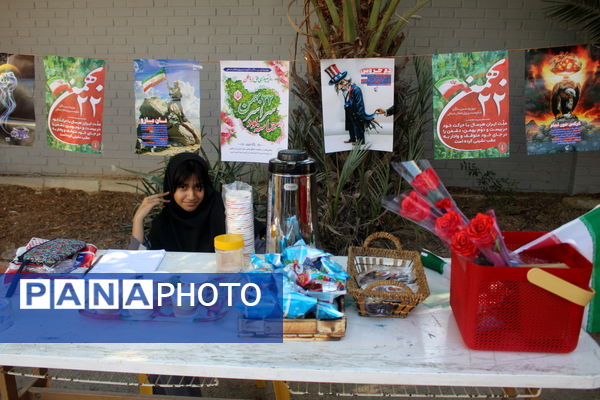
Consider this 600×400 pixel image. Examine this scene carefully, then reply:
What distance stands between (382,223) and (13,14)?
574 centimetres

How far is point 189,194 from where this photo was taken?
115 inches

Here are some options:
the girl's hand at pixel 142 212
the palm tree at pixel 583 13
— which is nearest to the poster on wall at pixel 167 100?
the girl's hand at pixel 142 212

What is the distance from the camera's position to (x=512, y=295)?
1558 millimetres

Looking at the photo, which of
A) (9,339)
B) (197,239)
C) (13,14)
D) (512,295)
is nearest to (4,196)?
(13,14)

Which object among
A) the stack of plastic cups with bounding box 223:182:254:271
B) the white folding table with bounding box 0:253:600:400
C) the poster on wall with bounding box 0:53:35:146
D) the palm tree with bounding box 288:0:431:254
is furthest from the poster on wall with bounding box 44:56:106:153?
the white folding table with bounding box 0:253:600:400

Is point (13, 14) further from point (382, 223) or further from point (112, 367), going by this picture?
point (112, 367)

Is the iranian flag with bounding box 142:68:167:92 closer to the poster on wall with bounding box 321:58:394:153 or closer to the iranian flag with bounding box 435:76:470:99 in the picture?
the poster on wall with bounding box 321:58:394:153

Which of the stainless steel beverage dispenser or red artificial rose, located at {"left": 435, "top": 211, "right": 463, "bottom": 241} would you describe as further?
the stainless steel beverage dispenser

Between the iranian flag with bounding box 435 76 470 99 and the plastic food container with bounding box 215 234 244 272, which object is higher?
the iranian flag with bounding box 435 76 470 99

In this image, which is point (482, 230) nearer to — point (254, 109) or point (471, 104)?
point (471, 104)

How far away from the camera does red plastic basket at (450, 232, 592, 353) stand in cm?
154

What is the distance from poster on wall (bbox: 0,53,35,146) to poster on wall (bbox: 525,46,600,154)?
3386mm

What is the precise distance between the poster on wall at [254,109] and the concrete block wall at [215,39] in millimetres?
2574

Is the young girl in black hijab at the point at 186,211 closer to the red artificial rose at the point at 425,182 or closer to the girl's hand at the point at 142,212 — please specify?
the girl's hand at the point at 142,212
